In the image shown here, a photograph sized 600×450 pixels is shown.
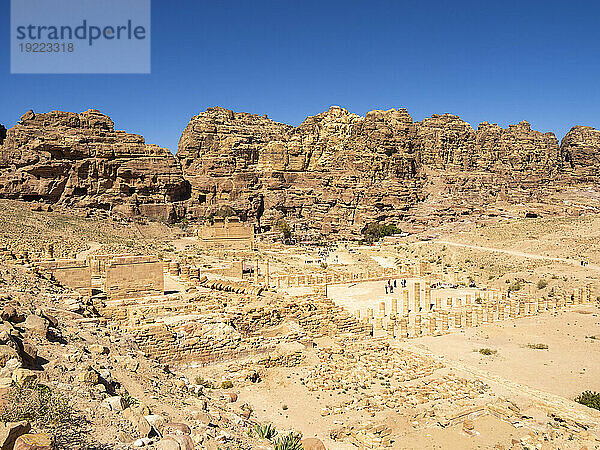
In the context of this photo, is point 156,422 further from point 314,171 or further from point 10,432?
point 314,171

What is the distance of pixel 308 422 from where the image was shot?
37.2 ft

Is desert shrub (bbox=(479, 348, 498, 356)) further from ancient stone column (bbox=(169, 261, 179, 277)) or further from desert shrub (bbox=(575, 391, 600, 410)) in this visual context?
ancient stone column (bbox=(169, 261, 179, 277))

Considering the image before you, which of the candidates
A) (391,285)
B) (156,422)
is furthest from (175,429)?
(391,285)

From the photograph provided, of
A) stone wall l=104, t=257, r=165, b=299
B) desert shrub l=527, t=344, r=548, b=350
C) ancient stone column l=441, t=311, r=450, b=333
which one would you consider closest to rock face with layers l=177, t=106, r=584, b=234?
stone wall l=104, t=257, r=165, b=299

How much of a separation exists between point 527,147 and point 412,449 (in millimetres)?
111994

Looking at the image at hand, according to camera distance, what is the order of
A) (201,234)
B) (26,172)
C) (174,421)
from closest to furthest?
1. (174,421)
2. (201,234)
3. (26,172)

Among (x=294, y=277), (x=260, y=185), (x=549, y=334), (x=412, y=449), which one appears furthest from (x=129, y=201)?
(x=412, y=449)

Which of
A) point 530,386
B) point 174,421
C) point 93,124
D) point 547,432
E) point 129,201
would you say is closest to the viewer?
point 174,421

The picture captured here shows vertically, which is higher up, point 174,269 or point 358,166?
point 358,166

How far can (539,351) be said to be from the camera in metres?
19.3

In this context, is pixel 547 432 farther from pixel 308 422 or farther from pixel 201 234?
pixel 201 234

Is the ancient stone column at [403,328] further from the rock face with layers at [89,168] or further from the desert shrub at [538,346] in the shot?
the rock face with layers at [89,168]

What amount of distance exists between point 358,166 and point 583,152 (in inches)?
2181

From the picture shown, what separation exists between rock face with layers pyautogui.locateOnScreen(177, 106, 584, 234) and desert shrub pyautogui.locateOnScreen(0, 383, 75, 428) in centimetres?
5687
